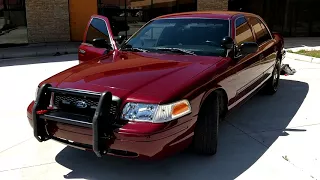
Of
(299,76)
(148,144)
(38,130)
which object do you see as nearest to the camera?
(148,144)

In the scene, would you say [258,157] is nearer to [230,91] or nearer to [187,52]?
[230,91]

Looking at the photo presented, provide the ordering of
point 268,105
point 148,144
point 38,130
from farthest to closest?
point 268,105 < point 38,130 < point 148,144

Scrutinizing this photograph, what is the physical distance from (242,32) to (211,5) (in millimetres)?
12484

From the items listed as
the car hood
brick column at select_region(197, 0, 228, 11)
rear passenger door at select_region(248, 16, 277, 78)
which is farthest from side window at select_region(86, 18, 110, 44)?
brick column at select_region(197, 0, 228, 11)

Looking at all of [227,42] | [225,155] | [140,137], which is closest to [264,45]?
[227,42]

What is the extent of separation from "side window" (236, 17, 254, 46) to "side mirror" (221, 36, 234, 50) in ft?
1.23

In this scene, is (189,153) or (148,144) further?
(189,153)

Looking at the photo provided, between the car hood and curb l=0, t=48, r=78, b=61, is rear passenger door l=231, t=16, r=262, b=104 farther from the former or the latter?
Answer: curb l=0, t=48, r=78, b=61

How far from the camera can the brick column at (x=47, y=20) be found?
1405cm

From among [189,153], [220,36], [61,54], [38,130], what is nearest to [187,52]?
[220,36]

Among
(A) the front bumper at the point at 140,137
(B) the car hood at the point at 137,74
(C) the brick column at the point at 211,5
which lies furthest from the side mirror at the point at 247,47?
(C) the brick column at the point at 211,5

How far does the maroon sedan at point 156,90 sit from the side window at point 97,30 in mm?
318

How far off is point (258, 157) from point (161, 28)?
7.36 ft

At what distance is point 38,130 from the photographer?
3.35 m
